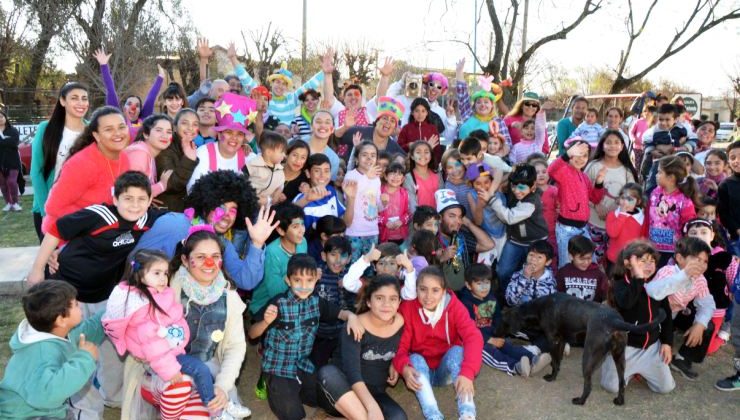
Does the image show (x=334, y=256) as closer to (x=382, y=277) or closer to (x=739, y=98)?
(x=382, y=277)

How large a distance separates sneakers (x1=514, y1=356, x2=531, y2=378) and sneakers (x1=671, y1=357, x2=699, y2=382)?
3.76 ft

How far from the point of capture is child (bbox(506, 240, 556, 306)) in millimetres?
4637

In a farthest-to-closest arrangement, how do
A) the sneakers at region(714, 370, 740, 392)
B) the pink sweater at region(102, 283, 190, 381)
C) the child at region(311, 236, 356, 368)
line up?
the child at region(311, 236, 356, 368) → the sneakers at region(714, 370, 740, 392) → the pink sweater at region(102, 283, 190, 381)

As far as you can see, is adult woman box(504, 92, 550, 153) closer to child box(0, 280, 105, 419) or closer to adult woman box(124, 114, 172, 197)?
adult woman box(124, 114, 172, 197)

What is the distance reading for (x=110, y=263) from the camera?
344 cm

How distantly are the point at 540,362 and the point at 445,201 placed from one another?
157 cm

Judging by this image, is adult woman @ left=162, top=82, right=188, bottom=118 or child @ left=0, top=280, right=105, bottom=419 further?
adult woman @ left=162, top=82, right=188, bottom=118

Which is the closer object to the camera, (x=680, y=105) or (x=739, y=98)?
(x=680, y=105)

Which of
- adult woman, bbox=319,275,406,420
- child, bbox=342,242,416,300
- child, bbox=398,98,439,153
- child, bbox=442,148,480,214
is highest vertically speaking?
child, bbox=398,98,439,153

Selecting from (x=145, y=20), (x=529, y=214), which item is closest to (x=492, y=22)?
(x=529, y=214)

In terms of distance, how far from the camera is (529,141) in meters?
6.57

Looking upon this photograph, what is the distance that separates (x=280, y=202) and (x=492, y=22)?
821 cm

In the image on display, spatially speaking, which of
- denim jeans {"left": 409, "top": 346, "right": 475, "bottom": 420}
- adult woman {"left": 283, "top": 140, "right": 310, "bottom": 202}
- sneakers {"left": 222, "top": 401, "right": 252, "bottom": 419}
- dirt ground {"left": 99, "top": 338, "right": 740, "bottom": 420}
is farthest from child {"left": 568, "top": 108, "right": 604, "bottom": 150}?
sneakers {"left": 222, "top": 401, "right": 252, "bottom": 419}

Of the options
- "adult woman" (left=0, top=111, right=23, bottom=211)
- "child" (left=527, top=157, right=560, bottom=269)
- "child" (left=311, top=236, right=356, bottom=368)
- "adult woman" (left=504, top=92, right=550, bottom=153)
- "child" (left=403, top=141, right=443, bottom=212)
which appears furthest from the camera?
"adult woman" (left=0, top=111, right=23, bottom=211)
